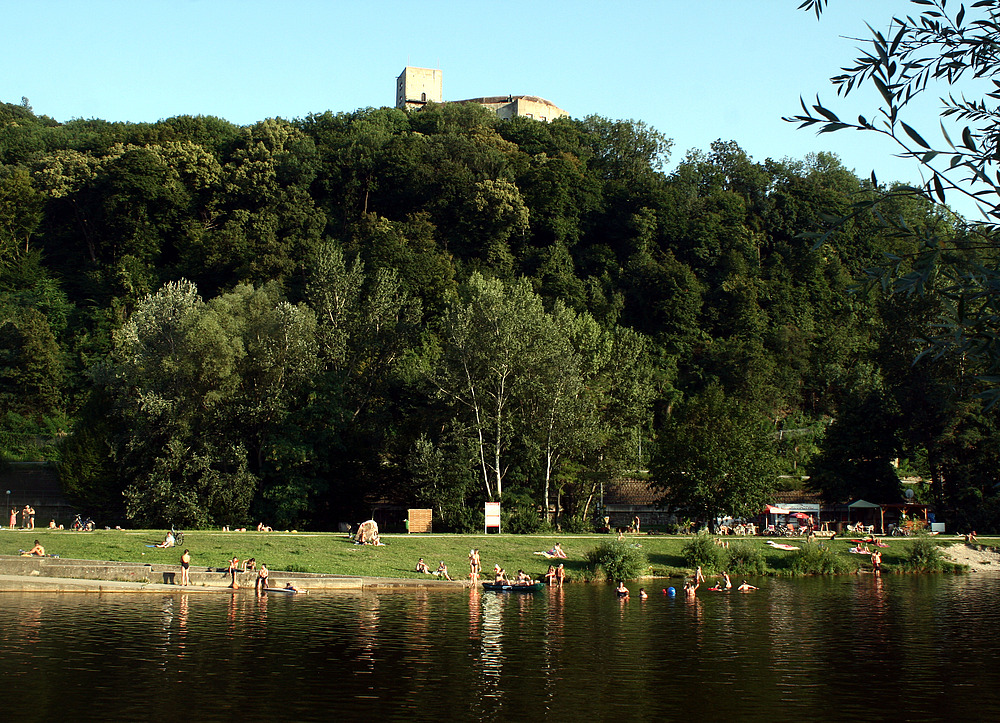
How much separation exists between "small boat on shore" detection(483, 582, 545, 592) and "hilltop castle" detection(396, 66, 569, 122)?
393ft

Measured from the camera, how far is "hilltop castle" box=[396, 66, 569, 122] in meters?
147

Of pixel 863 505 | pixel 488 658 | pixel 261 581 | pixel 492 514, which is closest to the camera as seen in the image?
pixel 488 658

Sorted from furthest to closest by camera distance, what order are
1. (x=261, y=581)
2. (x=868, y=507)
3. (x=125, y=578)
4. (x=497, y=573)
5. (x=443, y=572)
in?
(x=868, y=507)
(x=443, y=572)
(x=497, y=573)
(x=261, y=581)
(x=125, y=578)

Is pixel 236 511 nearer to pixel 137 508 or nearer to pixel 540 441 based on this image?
pixel 137 508

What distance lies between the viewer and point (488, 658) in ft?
70.6

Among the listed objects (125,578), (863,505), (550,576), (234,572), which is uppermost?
(863,505)

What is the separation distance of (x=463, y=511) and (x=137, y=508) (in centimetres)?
1756

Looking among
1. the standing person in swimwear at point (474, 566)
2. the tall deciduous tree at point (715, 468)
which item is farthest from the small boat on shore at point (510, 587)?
the tall deciduous tree at point (715, 468)

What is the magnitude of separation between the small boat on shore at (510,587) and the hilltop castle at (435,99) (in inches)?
4717

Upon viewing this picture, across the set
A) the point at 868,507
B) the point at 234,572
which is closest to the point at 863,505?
the point at 868,507

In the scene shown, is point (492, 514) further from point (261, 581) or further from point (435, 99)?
point (435, 99)

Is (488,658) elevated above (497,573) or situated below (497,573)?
below

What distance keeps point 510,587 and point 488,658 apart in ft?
49.0

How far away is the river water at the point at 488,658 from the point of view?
54.9ft
